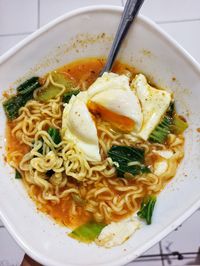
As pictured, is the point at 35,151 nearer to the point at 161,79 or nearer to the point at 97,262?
the point at 97,262

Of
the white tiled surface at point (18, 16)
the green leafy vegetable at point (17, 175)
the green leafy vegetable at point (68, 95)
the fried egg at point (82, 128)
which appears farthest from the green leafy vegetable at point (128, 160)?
the white tiled surface at point (18, 16)

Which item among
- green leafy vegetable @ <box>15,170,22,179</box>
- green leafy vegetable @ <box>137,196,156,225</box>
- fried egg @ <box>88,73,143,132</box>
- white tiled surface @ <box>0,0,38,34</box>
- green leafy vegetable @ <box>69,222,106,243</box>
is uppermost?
white tiled surface @ <box>0,0,38,34</box>

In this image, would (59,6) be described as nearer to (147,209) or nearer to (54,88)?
(54,88)

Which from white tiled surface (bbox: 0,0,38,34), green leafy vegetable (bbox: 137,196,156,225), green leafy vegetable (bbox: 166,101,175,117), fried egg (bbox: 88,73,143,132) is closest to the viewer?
green leafy vegetable (bbox: 137,196,156,225)

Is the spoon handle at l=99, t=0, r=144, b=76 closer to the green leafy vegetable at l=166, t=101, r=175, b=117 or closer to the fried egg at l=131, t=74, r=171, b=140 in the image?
the fried egg at l=131, t=74, r=171, b=140

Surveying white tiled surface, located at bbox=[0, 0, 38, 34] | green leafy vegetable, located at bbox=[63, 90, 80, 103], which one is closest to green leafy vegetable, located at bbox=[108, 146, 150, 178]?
green leafy vegetable, located at bbox=[63, 90, 80, 103]

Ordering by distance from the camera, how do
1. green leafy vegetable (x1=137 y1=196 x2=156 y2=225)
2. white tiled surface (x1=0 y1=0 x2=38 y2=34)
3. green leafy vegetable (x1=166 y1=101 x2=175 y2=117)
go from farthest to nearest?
white tiled surface (x1=0 y1=0 x2=38 y2=34) → green leafy vegetable (x1=166 y1=101 x2=175 y2=117) → green leafy vegetable (x1=137 y1=196 x2=156 y2=225)
